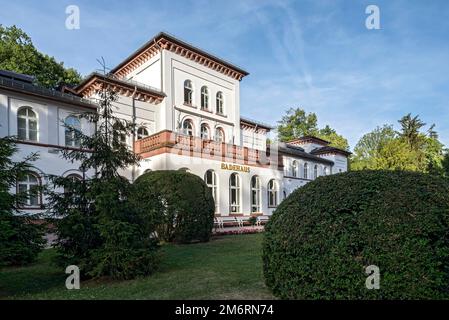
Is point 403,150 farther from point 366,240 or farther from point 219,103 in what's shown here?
point 366,240

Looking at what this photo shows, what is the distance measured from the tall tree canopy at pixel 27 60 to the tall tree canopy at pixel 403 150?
28710mm

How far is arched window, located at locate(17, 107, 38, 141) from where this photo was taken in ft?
55.8

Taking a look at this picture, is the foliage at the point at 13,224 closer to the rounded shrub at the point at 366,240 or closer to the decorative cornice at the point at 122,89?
the rounded shrub at the point at 366,240

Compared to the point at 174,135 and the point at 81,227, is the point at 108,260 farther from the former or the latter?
the point at 174,135

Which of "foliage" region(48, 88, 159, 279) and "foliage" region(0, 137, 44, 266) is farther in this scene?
"foliage" region(48, 88, 159, 279)

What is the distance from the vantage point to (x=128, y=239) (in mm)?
7133

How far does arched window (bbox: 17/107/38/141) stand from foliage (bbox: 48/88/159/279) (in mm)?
11725

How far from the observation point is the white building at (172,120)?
17.4 meters

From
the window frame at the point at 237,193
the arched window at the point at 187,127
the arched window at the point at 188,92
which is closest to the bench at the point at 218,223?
the window frame at the point at 237,193

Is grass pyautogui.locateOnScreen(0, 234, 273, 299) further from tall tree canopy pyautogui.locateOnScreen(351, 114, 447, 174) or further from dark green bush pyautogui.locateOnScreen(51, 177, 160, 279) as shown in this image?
tall tree canopy pyautogui.locateOnScreen(351, 114, 447, 174)

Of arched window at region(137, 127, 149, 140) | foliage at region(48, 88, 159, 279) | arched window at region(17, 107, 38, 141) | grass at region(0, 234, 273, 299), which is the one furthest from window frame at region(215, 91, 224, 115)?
foliage at region(48, 88, 159, 279)

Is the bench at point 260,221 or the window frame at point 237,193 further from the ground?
the window frame at point 237,193

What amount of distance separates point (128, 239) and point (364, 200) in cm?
505

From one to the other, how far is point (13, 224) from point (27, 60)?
89.6ft
